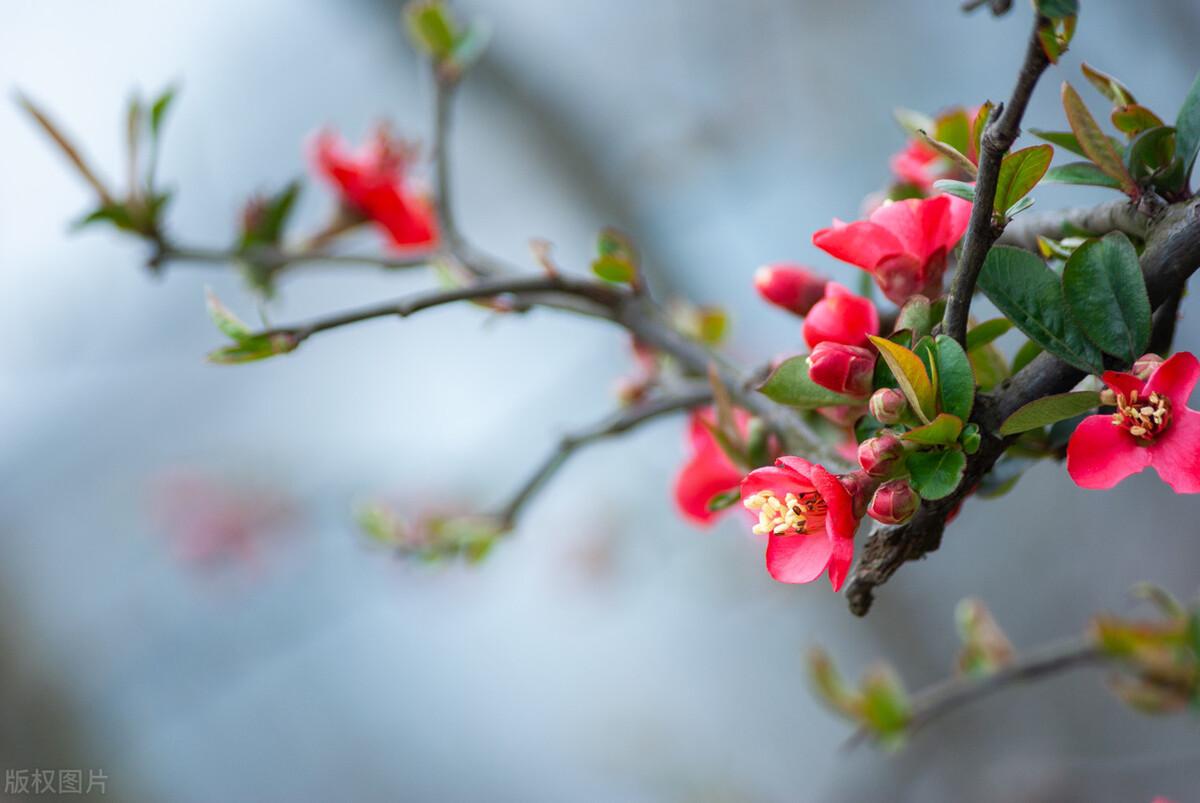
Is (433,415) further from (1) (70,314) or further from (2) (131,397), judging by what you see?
(1) (70,314)

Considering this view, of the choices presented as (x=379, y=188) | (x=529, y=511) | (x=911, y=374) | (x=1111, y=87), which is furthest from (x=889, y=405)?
(x=529, y=511)

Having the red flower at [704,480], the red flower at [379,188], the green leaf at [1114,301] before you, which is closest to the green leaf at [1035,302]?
the green leaf at [1114,301]

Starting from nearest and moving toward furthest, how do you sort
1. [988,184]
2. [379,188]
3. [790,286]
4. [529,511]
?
[988,184]
[790,286]
[379,188]
[529,511]

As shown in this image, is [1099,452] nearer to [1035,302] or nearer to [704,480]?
[1035,302]

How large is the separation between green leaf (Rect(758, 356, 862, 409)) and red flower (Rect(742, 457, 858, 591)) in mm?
19

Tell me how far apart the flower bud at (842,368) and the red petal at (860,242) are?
0.03m

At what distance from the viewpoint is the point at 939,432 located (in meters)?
0.20

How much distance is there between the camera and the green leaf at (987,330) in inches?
8.9

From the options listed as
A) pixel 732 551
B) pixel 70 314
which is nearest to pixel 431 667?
pixel 732 551

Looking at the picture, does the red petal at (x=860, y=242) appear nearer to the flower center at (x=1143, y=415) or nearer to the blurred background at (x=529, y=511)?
the flower center at (x=1143, y=415)

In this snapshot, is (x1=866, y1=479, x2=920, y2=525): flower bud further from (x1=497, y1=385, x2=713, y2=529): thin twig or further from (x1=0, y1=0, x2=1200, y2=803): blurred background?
(x1=0, y1=0, x2=1200, y2=803): blurred background

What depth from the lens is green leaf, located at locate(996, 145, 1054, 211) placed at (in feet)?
0.63

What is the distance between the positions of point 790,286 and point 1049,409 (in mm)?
120

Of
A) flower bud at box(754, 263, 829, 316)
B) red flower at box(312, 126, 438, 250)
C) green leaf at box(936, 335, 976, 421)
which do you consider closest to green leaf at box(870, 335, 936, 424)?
green leaf at box(936, 335, 976, 421)
